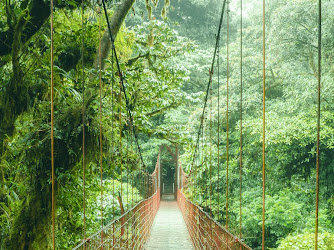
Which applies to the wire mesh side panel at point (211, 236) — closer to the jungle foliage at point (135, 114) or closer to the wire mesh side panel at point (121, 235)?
the jungle foliage at point (135, 114)

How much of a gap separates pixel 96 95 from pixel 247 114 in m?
6.27

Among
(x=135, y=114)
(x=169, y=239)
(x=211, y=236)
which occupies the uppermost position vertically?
(x=135, y=114)

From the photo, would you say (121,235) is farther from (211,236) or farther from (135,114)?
(135,114)

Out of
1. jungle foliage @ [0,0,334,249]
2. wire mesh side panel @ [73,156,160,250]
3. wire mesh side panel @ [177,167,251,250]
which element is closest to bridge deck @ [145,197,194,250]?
wire mesh side panel @ [177,167,251,250]

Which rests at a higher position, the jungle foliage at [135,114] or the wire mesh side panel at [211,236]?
the jungle foliage at [135,114]

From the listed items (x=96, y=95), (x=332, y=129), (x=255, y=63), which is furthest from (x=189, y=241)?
(x=255, y=63)

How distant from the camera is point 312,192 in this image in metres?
7.43

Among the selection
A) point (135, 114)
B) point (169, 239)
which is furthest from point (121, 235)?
point (169, 239)

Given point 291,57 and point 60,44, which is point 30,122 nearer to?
point 60,44

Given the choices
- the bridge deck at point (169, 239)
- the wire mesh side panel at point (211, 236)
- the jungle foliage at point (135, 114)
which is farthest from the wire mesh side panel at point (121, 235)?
the wire mesh side panel at point (211, 236)

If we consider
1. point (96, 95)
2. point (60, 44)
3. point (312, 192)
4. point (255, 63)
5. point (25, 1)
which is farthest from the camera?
point (255, 63)

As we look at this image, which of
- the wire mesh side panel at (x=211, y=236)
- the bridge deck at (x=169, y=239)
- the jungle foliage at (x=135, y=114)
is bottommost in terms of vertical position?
the bridge deck at (x=169, y=239)

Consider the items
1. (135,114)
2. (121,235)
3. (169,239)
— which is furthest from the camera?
(169,239)

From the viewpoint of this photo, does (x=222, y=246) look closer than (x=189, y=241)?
Yes
